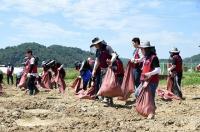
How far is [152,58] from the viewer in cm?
1055

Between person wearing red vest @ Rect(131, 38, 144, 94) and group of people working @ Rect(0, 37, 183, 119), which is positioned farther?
person wearing red vest @ Rect(131, 38, 144, 94)

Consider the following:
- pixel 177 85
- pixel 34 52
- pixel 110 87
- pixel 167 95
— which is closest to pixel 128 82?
pixel 110 87

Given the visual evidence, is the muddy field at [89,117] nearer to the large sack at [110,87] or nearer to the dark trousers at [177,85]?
the large sack at [110,87]

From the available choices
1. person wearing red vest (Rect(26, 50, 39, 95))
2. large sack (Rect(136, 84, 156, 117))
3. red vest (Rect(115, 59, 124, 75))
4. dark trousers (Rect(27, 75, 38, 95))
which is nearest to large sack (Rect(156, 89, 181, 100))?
red vest (Rect(115, 59, 124, 75))

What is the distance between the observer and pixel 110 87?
12992mm

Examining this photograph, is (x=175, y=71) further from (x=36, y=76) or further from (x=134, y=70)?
(x=36, y=76)

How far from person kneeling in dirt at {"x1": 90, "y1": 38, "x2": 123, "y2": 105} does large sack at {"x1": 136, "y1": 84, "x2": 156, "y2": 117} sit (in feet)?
7.46

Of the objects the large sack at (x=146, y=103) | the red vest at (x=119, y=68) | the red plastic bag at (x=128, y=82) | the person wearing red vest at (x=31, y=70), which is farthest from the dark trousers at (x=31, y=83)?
the large sack at (x=146, y=103)

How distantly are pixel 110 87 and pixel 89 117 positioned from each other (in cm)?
203

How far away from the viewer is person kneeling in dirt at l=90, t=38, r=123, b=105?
13.1 metres

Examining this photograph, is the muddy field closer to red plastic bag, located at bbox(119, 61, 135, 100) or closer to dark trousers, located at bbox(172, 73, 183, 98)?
red plastic bag, located at bbox(119, 61, 135, 100)

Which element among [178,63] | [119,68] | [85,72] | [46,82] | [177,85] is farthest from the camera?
[46,82]

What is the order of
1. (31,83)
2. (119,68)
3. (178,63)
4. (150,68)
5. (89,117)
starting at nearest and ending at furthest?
(150,68) < (89,117) < (119,68) < (178,63) < (31,83)

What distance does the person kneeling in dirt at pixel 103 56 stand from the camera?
1305 centimetres
